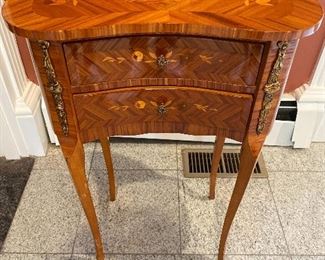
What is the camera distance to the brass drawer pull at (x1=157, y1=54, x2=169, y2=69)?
74 centimetres

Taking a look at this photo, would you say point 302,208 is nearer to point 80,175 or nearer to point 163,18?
point 80,175

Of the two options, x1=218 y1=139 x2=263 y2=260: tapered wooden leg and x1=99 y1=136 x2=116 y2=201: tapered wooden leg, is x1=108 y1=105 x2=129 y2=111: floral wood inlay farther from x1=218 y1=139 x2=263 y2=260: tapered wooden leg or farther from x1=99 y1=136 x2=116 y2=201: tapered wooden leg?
x1=99 y1=136 x2=116 y2=201: tapered wooden leg

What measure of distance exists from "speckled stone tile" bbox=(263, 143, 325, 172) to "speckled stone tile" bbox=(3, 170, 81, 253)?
2.77ft

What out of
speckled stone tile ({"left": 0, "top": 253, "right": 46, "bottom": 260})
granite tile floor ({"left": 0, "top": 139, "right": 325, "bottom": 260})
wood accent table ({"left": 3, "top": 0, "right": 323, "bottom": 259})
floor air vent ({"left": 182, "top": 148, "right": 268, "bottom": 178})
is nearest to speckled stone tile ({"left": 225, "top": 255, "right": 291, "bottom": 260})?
granite tile floor ({"left": 0, "top": 139, "right": 325, "bottom": 260})

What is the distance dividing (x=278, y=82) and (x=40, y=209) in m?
1.03

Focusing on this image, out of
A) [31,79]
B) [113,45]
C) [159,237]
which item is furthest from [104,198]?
[113,45]

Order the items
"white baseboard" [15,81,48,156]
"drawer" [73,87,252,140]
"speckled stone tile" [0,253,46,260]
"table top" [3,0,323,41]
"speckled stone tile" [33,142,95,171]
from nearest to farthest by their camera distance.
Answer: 1. "table top" [3,0,323,41]
2. "drawer" [73,87,252,140]
3. "speckled stone tile" [0,253,46,260]
4. "white baseboard" [15,81,48,156]
5. "speckled stone tile" [33,142,95,171]

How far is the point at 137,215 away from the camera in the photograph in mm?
1348

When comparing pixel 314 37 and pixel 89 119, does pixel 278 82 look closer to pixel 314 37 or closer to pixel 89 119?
pixel 89 119

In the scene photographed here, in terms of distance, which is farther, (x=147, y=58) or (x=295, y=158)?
(x=295, y=158)

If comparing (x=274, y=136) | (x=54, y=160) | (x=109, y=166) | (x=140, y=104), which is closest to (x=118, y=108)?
(x=140, y=104)

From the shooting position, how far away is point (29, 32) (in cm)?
63

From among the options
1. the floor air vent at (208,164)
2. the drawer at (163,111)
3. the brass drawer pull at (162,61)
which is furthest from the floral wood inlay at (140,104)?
the floor air vent at (208,164)

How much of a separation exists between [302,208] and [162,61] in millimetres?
952
